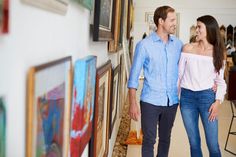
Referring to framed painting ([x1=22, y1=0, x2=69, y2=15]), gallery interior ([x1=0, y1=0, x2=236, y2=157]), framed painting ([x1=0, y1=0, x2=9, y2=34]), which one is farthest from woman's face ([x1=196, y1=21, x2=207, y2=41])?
framed painting ([x1=0, y1=0, x2=9, y2=34])

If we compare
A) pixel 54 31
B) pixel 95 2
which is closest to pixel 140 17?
pixel 95 2

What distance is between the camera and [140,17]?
476 inches

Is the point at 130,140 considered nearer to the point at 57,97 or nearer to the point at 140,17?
the point at 57,97

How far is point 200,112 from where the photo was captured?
114 inches

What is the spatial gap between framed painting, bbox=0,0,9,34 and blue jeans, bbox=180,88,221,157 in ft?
7.68

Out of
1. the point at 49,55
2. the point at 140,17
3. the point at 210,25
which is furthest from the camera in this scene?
the point at 140,17

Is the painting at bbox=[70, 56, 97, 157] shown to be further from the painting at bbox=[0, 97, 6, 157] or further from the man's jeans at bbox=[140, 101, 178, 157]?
the man's jeans at bbox=[140, 101, 178, 157]

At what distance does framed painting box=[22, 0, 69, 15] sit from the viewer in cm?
88

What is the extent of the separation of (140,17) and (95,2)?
10.4m

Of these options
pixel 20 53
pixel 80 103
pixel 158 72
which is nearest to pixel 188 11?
pixel 158 72

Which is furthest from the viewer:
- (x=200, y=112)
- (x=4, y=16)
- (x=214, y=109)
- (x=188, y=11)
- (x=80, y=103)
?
(x=188, y=11)

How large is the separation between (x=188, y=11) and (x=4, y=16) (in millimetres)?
11823

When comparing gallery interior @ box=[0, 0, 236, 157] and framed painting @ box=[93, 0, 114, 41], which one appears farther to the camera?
framed painting @ box=[93, 0, 114, 41]

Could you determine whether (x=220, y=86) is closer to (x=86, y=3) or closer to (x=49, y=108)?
(x=86, y=3)
